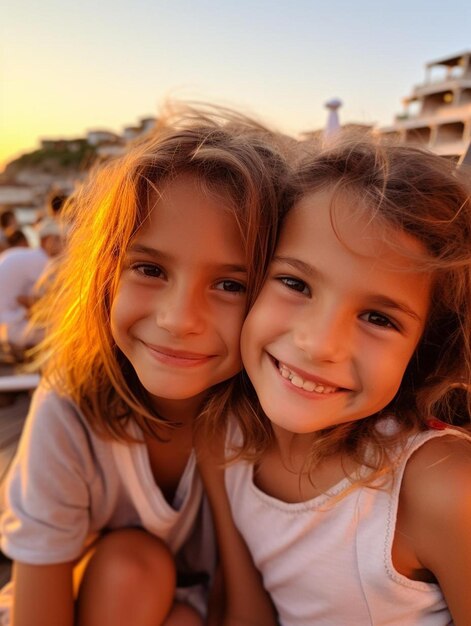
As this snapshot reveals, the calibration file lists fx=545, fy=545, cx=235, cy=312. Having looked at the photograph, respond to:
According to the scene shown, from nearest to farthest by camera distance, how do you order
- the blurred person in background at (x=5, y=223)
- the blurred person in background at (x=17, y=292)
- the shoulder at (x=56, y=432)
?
the shoulder at (x=56, y=432), the blurred person in background at (x=17, y=292), the blurred person in background at (x=5, y=223)

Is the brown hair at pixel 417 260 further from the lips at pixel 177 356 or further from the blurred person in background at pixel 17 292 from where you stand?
the blurred person in background at pixel 17 292

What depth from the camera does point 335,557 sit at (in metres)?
1.23

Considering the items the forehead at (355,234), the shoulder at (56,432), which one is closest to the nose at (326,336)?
the forehead at (355,234)

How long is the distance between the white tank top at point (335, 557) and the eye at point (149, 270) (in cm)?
56

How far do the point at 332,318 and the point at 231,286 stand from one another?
0.27 metres

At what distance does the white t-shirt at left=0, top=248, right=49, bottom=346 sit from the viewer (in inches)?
165

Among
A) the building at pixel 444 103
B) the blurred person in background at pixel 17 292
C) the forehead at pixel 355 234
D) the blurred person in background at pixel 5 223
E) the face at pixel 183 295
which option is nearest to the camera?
the forehead at pixel 355 234

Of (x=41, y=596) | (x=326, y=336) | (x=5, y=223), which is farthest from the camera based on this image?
(x=5, y=223)

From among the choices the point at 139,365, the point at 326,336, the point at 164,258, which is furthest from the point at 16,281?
the point at 326,336

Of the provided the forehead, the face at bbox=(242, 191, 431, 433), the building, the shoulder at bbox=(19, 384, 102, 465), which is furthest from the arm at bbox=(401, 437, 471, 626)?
the building

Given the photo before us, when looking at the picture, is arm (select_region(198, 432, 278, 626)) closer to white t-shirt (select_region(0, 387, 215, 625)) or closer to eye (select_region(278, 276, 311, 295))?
white t-shirt (select_region(0, 387, 215, 625))

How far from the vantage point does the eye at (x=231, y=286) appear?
119 cm

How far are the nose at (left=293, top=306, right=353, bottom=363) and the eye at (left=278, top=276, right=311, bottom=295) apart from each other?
0.06m

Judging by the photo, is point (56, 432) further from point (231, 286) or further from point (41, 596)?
point (231, 286)
